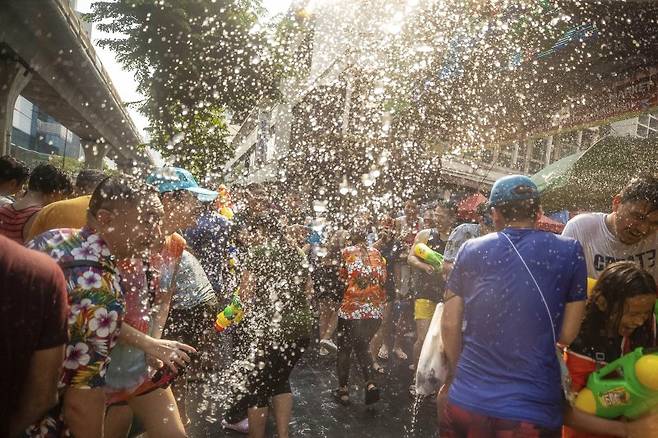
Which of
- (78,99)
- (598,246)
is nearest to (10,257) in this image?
(598,246)

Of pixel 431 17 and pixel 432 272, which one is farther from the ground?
pixel 431 17

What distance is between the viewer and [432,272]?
228 inches

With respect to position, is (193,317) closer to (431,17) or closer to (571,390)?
(571,390)

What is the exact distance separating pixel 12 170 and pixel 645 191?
542 cm

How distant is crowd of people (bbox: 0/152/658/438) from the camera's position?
1.55 m

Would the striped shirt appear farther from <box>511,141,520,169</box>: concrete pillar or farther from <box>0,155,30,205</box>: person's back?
<box>511,141,520,169</box>: concrete pillar

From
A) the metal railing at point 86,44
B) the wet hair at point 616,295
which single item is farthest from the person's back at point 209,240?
the metal railing at point 86,44

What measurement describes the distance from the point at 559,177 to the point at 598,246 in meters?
5.23

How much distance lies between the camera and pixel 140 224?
2.22m

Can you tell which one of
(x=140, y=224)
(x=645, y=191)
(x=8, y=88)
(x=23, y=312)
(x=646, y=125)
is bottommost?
(x=23, y=312)

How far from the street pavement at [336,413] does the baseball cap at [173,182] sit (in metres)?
2.20

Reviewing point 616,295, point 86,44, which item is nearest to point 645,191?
point 616,295

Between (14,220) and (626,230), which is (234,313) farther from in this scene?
(626,230)

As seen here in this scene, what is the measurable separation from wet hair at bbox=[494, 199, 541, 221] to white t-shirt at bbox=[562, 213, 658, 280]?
0.87 meters
